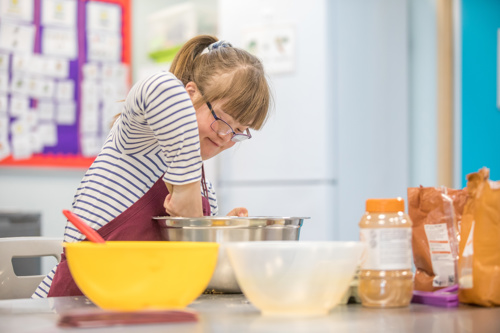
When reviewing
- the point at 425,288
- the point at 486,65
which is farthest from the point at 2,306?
the point at 486,65

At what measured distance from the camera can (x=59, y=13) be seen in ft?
10.5

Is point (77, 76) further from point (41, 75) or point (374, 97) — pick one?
point (374, 97)

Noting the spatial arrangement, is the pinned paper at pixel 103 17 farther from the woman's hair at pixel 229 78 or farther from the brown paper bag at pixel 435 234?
the brown paper bag at pixel 435 234

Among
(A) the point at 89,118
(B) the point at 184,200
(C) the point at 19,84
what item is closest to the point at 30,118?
(C) the point at 19,84

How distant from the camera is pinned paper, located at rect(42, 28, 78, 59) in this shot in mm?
3166

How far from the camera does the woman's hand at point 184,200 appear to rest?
1.05 metres

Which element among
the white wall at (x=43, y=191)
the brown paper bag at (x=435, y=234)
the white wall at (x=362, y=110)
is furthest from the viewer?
the white wall at (x=43, y=191)

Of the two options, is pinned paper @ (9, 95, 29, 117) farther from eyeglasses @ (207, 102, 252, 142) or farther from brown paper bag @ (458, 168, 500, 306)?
brown paper bag @ (458, 168, 500, 306)

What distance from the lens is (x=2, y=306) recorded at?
85 cm

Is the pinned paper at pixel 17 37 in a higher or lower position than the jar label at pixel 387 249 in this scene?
higher

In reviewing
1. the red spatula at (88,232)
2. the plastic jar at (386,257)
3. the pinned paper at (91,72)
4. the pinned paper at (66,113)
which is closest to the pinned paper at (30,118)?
the pinned paper at (66,113)

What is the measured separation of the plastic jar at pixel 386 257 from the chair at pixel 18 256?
2.87 ft

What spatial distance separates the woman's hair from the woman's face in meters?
0.01

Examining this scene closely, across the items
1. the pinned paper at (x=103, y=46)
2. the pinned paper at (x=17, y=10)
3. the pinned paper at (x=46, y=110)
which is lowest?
A: the pinned paper at (x=46, y=110)
